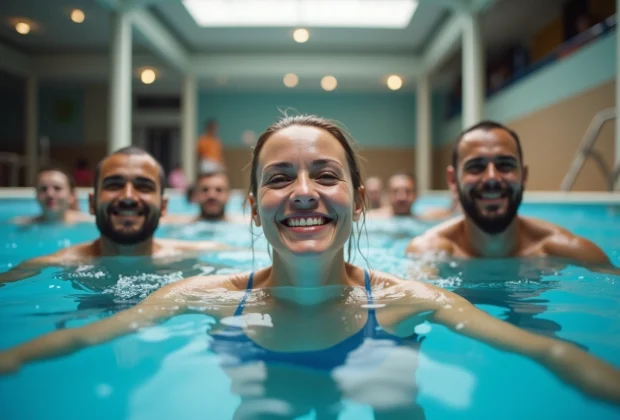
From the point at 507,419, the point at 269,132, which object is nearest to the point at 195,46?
the point at 269,132

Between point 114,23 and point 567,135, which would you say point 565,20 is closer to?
point 567,135

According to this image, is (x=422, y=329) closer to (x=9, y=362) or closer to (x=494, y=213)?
(x=9, y=362)

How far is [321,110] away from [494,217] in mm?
17055

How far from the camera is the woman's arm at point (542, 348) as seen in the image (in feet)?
4.16

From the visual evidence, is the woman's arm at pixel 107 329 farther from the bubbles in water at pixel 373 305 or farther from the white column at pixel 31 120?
the white column at pixel 31 120

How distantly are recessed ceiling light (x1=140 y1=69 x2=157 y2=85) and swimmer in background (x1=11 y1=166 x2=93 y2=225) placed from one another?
10585 millimetres

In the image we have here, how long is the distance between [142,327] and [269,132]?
87 cm

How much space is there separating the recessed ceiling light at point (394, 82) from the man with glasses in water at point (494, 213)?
12567 mm

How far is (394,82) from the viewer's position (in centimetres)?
1658

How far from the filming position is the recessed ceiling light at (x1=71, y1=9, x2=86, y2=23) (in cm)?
1123

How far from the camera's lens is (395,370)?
1470 millimetres

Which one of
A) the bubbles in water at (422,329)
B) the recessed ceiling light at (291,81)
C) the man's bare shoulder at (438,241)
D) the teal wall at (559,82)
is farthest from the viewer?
the recessed ceiling light at (291,81)

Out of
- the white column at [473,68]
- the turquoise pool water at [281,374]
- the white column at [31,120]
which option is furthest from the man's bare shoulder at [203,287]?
the white column at [31,120]

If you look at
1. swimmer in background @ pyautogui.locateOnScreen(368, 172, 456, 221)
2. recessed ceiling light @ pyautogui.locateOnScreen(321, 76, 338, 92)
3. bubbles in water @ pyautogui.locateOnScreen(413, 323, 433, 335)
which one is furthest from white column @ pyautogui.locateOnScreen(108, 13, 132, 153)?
bubbles in water @ pyautogui.locateOnScreen(413, 323, 433, 335)
